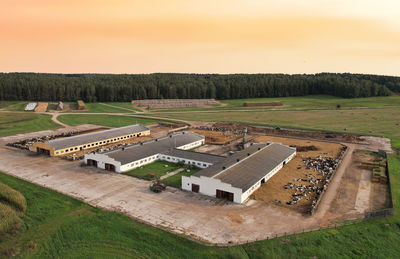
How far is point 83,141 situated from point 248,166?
156 ft

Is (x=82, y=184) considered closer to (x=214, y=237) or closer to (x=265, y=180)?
(x=214, y=237)

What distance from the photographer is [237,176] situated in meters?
51.1

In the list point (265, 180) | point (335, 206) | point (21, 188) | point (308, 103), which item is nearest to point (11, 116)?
point (21, 188)

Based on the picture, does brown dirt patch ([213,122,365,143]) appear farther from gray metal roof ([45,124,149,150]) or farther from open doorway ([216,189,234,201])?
open doorway ([216,189,234,201])

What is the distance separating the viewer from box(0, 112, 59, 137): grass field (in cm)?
10256

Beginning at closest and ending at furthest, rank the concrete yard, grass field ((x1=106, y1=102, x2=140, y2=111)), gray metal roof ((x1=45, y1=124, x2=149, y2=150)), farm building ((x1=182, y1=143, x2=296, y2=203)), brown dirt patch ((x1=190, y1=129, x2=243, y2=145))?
1. the concrete yard
2. farm building ((x1=182, y1=143, x2=296, y2=203))
3. gray metal roof ((x1=45, y1=124, x2=149, y2=150))
4. brown dirt patch ((x1=190, y1=129, x2=243, y2=145))
5. grass field ((x1=106, y1=102, x2=140, y2=111))

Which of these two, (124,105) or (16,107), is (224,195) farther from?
(16,107)

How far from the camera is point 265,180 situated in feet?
183

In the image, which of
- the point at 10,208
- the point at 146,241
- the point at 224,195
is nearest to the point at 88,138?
the point at 10,208

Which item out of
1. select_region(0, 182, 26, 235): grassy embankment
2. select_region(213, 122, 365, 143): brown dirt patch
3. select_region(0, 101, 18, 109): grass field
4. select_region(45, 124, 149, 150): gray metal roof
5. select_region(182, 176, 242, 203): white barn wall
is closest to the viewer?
select_region(0, 182, 26, 235): grassy embankment

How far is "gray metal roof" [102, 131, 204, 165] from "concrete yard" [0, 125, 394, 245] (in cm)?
501

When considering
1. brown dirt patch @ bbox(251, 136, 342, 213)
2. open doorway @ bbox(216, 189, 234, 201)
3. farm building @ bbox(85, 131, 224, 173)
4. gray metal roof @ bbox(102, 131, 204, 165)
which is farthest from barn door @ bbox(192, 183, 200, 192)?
gray metal roof @ bbox(102, 131, 204, 165)

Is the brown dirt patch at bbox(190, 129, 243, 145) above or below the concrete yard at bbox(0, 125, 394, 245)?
above

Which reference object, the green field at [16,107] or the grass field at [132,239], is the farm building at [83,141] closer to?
the grass field at [132,239]
